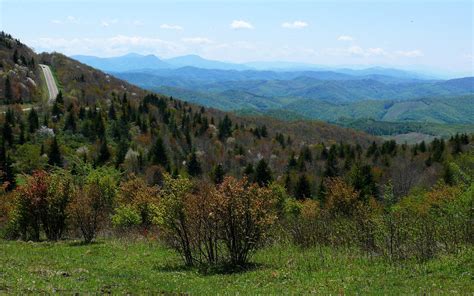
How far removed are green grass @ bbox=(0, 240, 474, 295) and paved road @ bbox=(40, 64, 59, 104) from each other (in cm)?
11773

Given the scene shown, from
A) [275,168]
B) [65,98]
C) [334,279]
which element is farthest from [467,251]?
[65,98]

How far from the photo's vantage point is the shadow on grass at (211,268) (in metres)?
19.2

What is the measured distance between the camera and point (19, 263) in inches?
717

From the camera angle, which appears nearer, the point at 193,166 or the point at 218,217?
the point at 218,217

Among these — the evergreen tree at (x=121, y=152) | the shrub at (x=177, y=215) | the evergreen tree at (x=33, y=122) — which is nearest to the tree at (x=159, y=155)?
the evergreen tree at (x=121, y=152)

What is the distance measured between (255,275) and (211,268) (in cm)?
300

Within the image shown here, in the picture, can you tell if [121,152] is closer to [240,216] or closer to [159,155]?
[159,155]

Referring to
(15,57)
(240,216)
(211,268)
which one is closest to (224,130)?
(15,57)

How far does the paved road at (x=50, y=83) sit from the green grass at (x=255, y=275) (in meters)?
118

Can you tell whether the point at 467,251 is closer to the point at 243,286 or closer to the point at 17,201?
the point at 243,286

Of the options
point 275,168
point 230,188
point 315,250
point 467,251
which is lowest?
point 275,168

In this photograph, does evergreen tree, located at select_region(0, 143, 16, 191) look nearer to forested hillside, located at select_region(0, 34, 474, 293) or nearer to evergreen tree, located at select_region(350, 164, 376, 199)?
forested hillside, located at select_region(0, 34, 474, 293)

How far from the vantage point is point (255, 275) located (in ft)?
57.9

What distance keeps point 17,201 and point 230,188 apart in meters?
19.0
